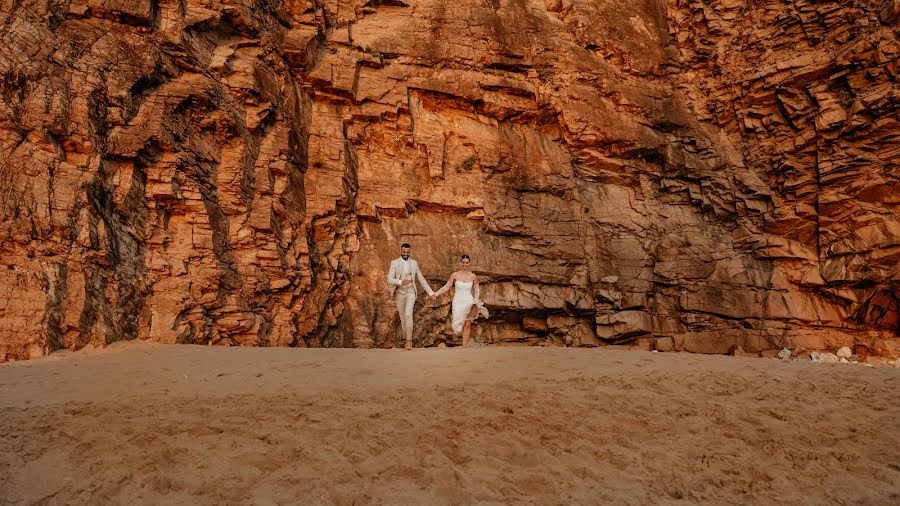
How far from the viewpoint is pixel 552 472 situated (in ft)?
10.6

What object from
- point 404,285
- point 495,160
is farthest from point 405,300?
point 495,160

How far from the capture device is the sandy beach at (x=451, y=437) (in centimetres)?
299

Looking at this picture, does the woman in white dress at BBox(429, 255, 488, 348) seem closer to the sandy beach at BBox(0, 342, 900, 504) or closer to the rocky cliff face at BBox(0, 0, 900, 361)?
the sandy beach at BBox(0, 342, 900, 504)

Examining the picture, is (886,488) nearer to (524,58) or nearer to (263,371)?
(263,371)

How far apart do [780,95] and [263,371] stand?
20.3 metres

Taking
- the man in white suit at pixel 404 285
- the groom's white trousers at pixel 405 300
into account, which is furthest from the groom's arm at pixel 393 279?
the groom's white trousers at pixel 405 300

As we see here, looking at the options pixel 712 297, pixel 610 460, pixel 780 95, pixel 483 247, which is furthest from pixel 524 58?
pixel 610 460

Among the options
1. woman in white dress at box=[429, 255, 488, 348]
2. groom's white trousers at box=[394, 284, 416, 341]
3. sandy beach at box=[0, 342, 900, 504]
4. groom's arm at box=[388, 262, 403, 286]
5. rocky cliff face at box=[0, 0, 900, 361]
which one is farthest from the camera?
rocky cliff face at box=[0, 0, 900, 361]

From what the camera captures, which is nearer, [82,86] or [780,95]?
[82,86]

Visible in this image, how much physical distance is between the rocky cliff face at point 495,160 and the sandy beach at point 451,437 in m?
6.27

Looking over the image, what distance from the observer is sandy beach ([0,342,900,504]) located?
2988mm

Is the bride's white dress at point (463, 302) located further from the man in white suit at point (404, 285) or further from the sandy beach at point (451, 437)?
the sandy beach at point (451, 437)

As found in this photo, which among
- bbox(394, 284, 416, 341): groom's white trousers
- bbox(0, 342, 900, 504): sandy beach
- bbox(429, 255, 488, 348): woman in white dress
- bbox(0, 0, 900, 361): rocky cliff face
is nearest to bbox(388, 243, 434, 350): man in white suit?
bbox(394, 284, 416, 341): groom's white trousers

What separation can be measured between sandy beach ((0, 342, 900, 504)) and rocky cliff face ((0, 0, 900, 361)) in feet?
20.6
